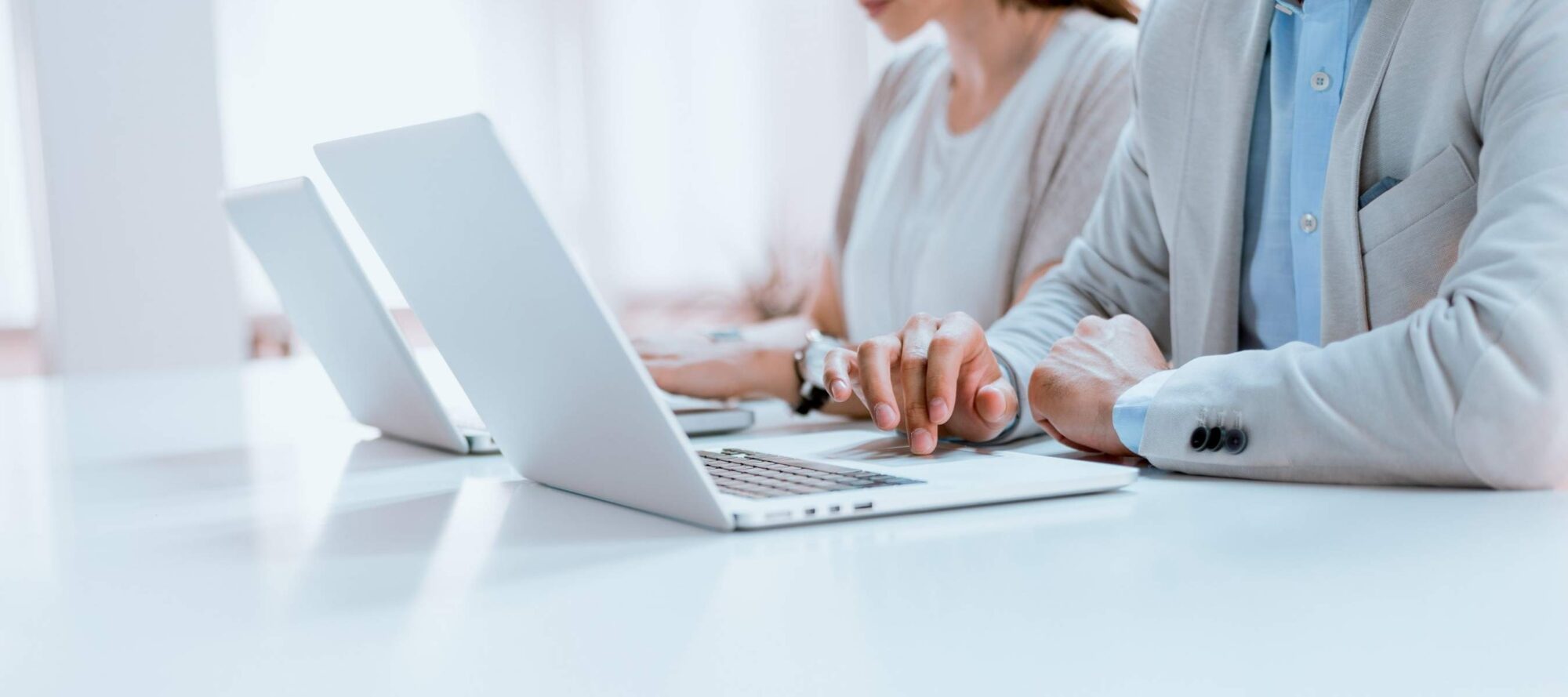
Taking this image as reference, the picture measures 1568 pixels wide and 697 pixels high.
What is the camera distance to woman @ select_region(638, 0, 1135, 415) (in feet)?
4.97

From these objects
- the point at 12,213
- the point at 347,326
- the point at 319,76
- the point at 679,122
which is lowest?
the point at 12,213

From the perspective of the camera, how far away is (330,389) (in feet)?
6.11

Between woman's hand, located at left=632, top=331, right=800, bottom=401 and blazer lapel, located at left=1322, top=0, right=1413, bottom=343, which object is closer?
blazer lapel, located at left=1322, top=0, right=1413, bottom=343

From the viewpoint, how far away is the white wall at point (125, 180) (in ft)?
13.6

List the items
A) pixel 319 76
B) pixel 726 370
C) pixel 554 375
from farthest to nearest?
pixel 319 76
pixel 726 370
pixel 554 375

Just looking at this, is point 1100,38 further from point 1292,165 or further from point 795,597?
point 795,597

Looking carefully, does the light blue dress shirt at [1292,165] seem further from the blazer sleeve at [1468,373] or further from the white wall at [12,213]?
the white wall at [12,213]

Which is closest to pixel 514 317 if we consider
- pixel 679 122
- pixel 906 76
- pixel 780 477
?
pixel 780 477

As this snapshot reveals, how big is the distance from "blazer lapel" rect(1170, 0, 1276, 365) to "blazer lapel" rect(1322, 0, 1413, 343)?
12 centimetres

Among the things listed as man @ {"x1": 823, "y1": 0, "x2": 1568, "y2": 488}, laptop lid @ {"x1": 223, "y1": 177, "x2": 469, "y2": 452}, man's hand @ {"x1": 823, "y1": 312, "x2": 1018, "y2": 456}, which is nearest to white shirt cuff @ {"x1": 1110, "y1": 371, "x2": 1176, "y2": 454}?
man @ {"x1": 823, "y1": 0, "x2": 1568, "y2": 488}

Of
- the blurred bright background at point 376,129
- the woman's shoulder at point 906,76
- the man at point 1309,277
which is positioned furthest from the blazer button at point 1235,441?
the blurred bright background at point 376,129

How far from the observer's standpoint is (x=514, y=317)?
2.49 ft

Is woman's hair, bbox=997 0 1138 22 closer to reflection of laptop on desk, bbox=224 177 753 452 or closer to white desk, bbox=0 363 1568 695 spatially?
reflection of laptop on desk, bbox=224 177 753 452

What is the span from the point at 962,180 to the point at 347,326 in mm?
916
